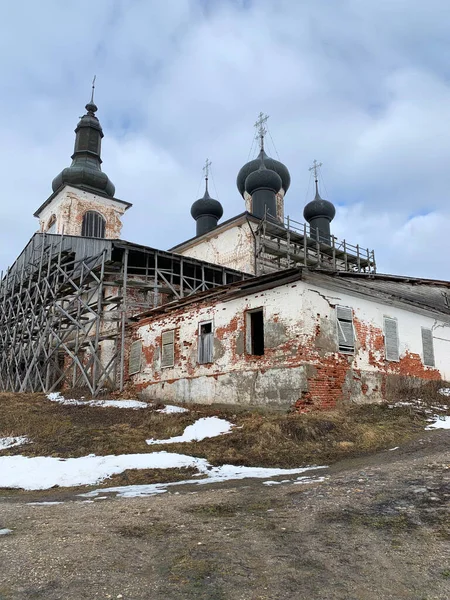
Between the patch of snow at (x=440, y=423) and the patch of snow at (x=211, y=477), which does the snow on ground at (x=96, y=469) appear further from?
A: the patch of snow at (x=440, y=423)

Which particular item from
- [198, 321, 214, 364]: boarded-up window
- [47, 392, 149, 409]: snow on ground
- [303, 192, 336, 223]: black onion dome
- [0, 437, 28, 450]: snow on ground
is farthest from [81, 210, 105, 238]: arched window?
[0, 437, 28, 450]: snow on ground

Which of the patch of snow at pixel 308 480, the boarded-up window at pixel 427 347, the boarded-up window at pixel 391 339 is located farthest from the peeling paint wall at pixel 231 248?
the patch of snow at pixel 308 480

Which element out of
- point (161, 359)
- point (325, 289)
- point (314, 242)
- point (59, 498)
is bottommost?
point (59, 498)

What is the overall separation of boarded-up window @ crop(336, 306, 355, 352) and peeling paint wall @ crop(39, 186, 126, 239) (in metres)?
24.2

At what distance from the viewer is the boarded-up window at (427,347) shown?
51.7ft

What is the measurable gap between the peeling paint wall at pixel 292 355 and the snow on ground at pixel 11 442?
210 inches

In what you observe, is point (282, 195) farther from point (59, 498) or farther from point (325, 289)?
point (59, 498)

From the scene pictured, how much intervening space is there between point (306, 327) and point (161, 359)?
591 cm

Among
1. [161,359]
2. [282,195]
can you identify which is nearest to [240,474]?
[161,359]

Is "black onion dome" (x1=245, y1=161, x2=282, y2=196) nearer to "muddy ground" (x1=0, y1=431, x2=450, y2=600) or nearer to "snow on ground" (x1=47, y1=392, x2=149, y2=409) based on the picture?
"snow on ground" (x1=47, y1=392, x2=149, y2=409)

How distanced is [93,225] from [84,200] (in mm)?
1820

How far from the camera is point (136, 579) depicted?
3436 millimetres

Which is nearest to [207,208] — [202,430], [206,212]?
[206,212]

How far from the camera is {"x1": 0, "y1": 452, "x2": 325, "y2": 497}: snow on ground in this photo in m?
7.80
